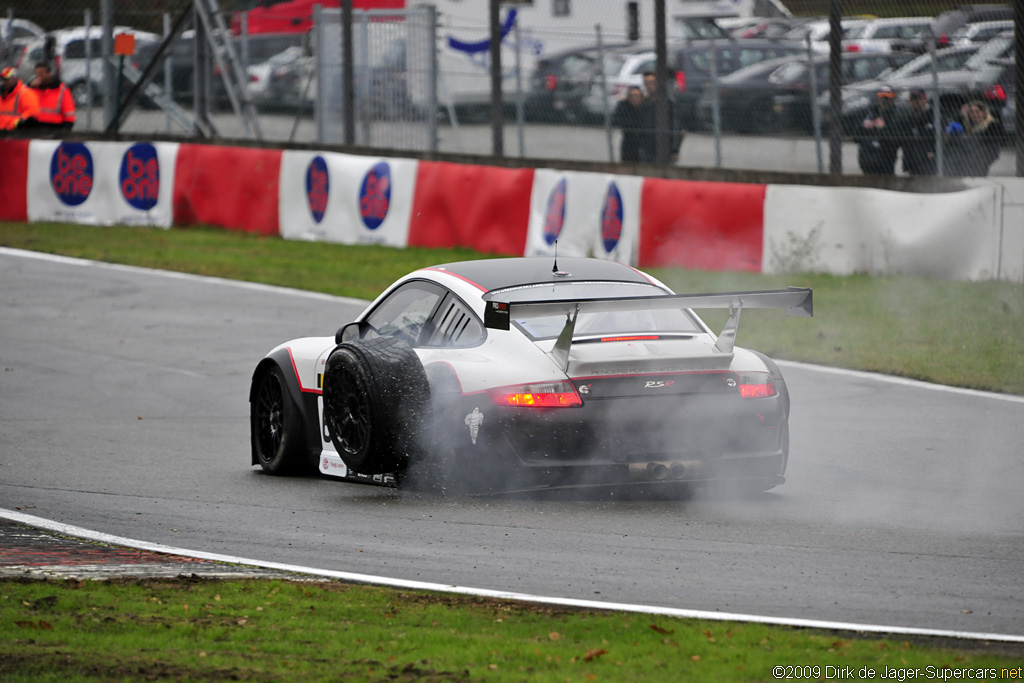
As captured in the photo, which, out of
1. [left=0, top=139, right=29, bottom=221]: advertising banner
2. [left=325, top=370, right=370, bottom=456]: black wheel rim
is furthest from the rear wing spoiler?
[left=0, top=139, right=29, bottom=221]: advertising banner

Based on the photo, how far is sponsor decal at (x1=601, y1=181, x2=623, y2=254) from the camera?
54.2 feet

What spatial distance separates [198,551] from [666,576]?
207cm

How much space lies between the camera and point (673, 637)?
194 inches

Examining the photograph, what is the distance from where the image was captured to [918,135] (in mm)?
15312

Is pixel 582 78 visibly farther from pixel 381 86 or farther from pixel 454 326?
pixel 454 326

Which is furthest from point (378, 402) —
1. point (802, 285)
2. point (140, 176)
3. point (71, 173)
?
point (71, 173)

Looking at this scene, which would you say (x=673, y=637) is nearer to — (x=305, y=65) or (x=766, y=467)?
(x=766, y=467)

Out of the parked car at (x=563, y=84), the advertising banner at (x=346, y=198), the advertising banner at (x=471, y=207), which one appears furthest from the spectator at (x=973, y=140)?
the advertising banner at (x=346, y=198)

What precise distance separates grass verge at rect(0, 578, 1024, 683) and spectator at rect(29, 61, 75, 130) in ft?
56.9

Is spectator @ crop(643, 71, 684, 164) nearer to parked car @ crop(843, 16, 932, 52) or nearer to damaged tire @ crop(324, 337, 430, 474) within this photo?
parked car @ crop(843, 16, 932, 52)

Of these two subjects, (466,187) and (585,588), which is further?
(466,187)

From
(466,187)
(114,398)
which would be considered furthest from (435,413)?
(466,187)

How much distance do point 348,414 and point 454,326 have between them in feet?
2.35

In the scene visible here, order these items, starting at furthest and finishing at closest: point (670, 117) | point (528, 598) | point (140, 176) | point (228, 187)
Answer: point (140, 176), point (228, 187), point (670, 117), point (528, 598)
